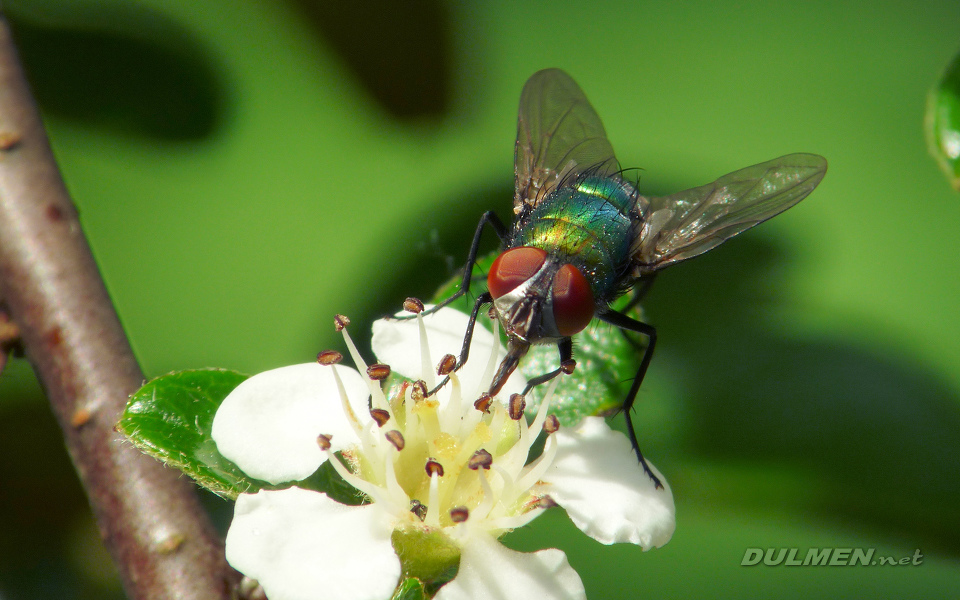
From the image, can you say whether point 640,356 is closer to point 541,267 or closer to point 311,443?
point 541,267

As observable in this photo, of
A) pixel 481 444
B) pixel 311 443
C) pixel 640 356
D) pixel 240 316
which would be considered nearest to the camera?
pixel 311 443

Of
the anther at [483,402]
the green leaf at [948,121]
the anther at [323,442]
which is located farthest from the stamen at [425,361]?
the green leaf at [948,121]

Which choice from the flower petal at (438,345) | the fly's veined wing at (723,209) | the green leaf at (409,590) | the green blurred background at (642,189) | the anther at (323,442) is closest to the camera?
the green leaf at (409,590)

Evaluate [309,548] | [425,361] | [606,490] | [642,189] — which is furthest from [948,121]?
[309,548]

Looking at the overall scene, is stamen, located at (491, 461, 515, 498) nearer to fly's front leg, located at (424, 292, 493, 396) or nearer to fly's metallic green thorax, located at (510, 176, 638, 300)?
fly's front leg, located at (424, 292, 493, 396)

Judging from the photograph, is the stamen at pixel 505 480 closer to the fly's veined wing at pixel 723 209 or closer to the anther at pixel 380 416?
the anther at pixel 380 416

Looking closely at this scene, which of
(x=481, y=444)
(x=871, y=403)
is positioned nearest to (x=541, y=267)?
(x=481, y=444)

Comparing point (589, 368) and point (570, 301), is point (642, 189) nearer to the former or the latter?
point (589, 368)
